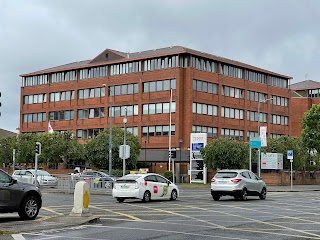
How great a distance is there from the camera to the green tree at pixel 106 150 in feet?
205

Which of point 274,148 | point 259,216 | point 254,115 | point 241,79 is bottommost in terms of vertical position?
point 259,216

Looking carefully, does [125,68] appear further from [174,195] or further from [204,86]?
[174,195]

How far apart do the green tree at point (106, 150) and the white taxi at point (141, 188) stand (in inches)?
1372

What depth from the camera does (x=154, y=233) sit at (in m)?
13.2

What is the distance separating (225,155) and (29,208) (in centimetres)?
4004

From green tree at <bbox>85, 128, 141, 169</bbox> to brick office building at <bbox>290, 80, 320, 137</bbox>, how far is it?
50326 mm

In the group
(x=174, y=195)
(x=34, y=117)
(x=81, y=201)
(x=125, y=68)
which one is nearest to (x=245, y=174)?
(x=174, y=195)

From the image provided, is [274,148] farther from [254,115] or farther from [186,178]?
[254,115]

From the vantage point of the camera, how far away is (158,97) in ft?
246

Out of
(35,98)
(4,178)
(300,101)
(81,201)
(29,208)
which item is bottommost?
(29,208)

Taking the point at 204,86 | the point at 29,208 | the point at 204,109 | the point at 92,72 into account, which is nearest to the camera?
the point at 29,208

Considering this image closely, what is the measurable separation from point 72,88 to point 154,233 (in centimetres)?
7445

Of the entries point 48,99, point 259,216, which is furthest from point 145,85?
point 259,216

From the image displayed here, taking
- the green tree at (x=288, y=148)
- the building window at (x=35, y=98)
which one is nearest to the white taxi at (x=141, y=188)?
the green tree at (x=288, y=148)
